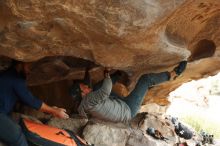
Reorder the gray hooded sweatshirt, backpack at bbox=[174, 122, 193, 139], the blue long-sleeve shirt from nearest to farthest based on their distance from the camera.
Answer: the blue long-sleeve shirt
the gray hooded sweatshirt
backpack at bbox=[174, 122, 193, 139]

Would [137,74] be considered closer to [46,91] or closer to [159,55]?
[159,55]

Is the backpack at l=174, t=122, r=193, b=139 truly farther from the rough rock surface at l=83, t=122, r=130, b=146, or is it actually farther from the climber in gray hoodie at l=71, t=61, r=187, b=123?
the rough rock surface at l=83, t=122, r=130, b=146

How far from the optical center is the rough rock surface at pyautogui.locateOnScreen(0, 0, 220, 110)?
459 cm

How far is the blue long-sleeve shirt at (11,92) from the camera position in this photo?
16.4ft

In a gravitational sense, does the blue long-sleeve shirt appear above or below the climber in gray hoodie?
Answer: below

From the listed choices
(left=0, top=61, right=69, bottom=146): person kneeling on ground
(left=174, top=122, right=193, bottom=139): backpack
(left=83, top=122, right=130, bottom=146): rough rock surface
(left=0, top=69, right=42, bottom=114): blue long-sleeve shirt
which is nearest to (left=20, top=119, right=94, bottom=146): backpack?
(left=0, top=61, right=69, bottom=146): person kneeling on ground

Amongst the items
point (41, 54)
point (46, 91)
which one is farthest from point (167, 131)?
point (41, 54)

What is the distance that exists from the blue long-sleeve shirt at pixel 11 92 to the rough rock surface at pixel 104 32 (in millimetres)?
303

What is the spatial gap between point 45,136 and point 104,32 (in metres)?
1.53

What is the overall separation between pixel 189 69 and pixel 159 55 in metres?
2.15

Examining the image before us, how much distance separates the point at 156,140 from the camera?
6.77 meters

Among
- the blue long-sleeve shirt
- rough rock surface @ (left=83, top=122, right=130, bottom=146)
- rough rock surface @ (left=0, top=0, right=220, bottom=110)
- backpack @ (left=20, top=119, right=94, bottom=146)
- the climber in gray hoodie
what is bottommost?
backpack @ (left=20, top=119, right=94, bottom=146)

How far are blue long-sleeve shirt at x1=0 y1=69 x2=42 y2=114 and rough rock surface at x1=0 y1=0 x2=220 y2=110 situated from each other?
30cm

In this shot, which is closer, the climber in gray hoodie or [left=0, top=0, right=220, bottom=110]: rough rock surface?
[left=0, top=0, right=220, bottom=110]: rough rock surface
